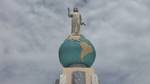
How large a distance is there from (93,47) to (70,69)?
2.24 meters

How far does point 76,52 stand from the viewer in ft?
73.2

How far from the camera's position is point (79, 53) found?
73.2 ft

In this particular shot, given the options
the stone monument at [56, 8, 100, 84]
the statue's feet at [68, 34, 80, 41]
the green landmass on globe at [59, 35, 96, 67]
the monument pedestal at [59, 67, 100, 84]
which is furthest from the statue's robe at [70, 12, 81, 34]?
the monument pedestal at [59, 67, 100, 84]

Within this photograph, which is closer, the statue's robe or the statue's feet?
the statue's feet

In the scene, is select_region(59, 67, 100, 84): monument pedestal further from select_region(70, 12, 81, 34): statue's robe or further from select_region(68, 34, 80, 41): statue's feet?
select_region(70, 12, 81, 34): statue's robe

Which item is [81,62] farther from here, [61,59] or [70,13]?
[70,13]

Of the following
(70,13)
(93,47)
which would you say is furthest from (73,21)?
(93,47)

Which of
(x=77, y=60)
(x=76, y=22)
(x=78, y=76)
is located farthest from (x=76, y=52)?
(x=76, y=22)

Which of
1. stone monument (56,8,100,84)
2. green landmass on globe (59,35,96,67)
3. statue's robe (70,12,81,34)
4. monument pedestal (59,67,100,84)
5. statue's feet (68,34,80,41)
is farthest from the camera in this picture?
statue's robe (70,12,81,34)

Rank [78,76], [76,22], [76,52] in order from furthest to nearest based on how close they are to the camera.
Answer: [76,22], [76,52], [78,76]

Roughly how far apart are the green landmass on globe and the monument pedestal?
21.1 inches

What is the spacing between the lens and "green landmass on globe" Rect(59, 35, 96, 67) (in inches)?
879

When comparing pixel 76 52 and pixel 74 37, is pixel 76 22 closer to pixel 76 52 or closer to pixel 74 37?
pixel 74 37

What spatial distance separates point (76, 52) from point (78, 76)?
5.26 ft
